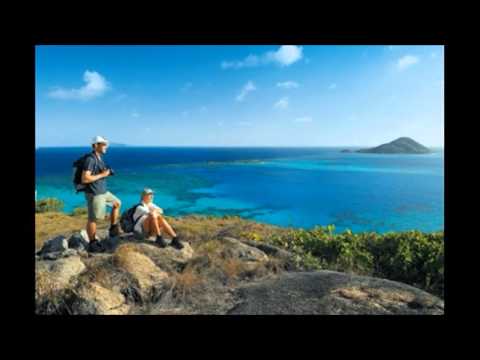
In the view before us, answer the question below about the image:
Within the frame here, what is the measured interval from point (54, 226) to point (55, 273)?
4281 mm

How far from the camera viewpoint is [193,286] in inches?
172

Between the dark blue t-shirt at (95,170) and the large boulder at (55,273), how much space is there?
1.05m

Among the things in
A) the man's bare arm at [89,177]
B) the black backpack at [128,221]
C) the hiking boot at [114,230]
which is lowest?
the hiking boot at [114,230]

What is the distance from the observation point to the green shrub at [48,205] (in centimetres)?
1230

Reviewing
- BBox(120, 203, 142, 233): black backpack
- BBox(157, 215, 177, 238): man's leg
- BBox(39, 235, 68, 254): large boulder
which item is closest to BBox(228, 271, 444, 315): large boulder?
BBox(157, 215, 177, 238): man's leg

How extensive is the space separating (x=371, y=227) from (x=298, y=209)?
269 centimetres

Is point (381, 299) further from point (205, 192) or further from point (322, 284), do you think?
point (205, 192)

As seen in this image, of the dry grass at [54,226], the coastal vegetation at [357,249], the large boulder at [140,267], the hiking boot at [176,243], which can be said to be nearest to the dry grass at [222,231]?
the coastal vegetation at [357,249]

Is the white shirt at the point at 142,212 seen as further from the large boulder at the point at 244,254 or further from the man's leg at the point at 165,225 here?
the large boulder at the point at 244,254

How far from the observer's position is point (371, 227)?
976 cm
